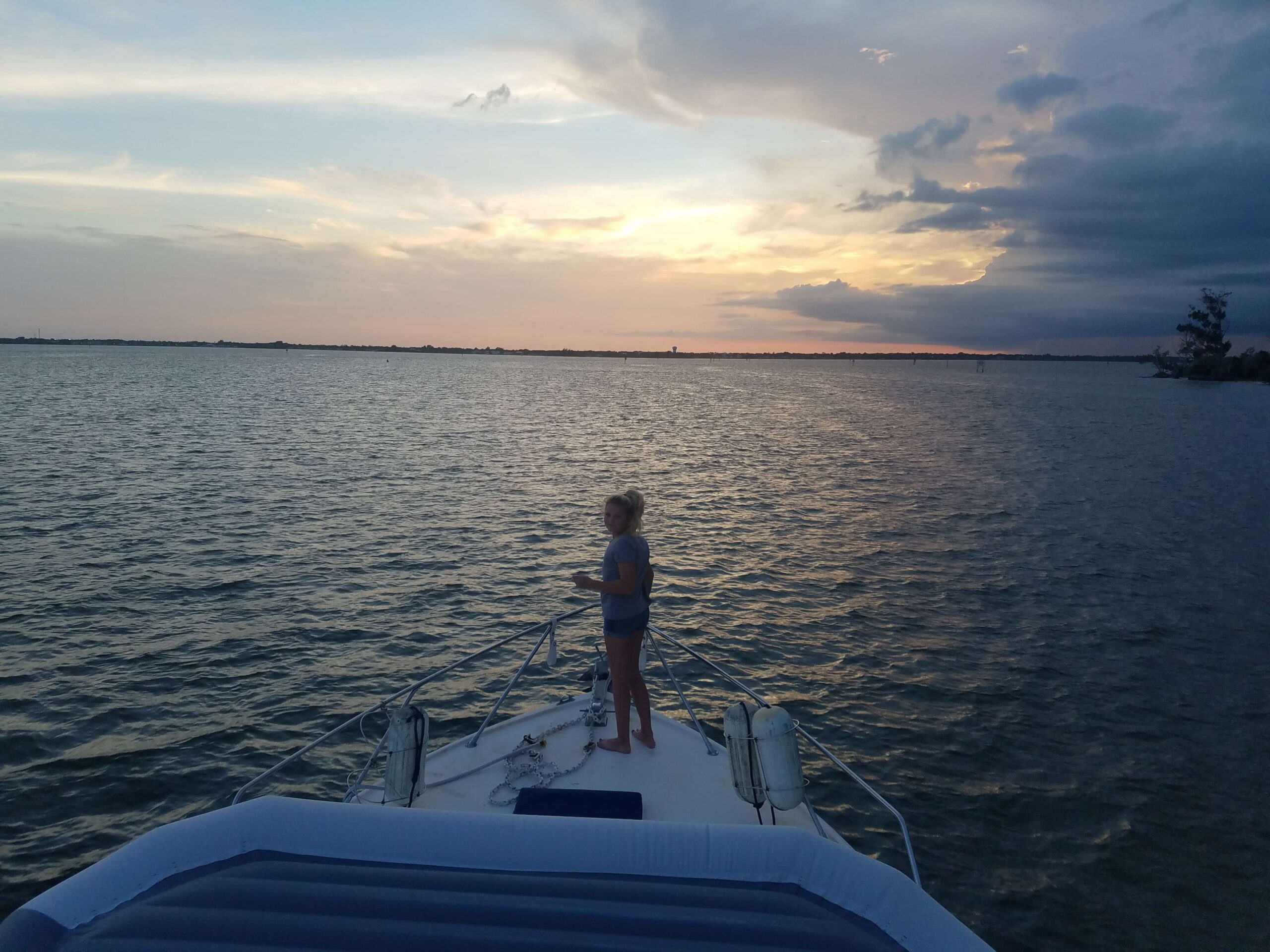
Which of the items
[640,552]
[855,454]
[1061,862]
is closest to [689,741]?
[640,552]

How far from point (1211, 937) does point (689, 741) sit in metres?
4.96

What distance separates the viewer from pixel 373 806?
3559 mm

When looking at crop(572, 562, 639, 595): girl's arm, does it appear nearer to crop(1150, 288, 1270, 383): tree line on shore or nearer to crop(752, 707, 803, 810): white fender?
crop(752, 707, 803, 810): white fender

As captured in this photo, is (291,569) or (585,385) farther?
(585,385)

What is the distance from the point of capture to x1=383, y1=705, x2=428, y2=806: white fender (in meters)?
5.42

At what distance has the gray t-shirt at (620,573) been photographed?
6.11 m

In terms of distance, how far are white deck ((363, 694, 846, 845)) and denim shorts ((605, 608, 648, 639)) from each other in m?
1.11

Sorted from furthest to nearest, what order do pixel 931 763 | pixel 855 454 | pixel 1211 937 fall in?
1. pixel 855 454
2. pixel 931 763
3. pixel 1211 937

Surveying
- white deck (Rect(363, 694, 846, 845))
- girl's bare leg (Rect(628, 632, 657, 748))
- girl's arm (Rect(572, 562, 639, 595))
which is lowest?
white deck (Rect(363, 694, 846, 845))

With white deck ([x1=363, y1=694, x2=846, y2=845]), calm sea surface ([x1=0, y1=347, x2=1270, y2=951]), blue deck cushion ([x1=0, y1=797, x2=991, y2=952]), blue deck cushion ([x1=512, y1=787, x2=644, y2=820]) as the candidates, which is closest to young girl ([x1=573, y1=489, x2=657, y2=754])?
Result: white deck ([x1=363, y1=694, x2=846, y2=845])

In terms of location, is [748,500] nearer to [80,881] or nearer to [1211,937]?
[1211,937]

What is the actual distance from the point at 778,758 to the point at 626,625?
1.69 metres

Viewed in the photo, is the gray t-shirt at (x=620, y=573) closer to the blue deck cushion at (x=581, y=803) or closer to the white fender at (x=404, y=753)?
the blue deck cushion at (x=581, y=803)

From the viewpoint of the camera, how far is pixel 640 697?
6594 millimetres
